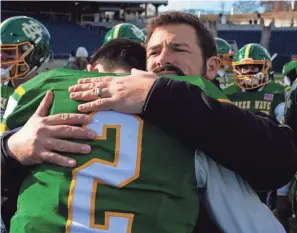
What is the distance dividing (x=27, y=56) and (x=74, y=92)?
2683 millimetres

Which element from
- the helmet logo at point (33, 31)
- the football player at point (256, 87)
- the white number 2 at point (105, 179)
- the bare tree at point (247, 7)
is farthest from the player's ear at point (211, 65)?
the bare tree at point (247, 7)

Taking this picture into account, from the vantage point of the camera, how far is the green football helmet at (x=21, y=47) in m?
3.72

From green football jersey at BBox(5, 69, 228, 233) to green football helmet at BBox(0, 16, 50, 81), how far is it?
254 cm

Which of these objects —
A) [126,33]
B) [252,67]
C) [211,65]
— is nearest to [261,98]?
[252,67]

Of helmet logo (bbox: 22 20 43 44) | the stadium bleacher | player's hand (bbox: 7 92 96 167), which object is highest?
player's hand (bbox: 7 92 96 167)

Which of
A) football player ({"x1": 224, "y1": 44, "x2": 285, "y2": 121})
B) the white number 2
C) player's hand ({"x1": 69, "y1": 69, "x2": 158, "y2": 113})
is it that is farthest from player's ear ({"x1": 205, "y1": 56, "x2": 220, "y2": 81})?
football player ({"x1": 224, "y1": 44, "x2": 285, "y2": 121})

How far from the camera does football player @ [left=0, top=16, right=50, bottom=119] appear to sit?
3.72 metres

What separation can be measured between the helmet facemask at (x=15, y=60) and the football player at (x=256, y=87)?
210cm

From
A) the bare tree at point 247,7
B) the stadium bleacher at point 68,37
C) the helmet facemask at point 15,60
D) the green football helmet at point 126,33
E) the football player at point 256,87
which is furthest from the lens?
the bare tree at point 247,7

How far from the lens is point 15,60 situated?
3740 mm

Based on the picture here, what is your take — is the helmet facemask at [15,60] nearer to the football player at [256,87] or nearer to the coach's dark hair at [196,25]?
the football player at [256,87]

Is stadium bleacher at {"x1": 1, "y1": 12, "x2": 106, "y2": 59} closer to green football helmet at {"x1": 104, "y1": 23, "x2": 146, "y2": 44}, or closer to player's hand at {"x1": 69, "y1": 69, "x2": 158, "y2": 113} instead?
green football helmet at {"x1": 104, "y1": 23, "x2": 146, "y2": 44}

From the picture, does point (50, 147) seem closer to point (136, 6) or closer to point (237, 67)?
point (237, 67)

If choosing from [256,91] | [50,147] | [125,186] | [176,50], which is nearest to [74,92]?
[50,147]
